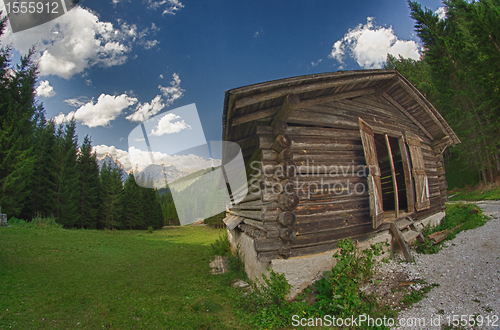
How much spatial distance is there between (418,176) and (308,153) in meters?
5.25

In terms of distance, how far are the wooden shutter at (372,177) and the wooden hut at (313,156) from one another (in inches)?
1.0

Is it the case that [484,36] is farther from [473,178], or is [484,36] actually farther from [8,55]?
[8,55]

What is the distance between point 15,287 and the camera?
577 cm

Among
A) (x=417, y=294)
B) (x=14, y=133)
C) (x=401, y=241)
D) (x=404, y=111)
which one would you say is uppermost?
(x=14, y=133)

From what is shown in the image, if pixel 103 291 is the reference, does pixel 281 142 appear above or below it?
above

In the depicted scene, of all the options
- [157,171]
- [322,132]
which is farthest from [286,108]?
[157,171]

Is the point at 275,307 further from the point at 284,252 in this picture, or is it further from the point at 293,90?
the point at 293,90

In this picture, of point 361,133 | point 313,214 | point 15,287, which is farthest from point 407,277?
point 15,287

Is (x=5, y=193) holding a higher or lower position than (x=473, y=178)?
higher

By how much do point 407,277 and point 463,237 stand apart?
12.9 ft

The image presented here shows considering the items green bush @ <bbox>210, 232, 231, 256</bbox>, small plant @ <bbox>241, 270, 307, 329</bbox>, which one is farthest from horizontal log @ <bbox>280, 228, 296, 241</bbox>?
green bush @ <bbox>210, 232, 231, 256</bbox>

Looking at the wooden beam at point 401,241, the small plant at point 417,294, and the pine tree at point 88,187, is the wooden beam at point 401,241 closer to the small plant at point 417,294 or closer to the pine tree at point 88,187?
the small plant at point 417,294

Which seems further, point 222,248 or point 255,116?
point 222,248

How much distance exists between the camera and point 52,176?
2281 centimetres
